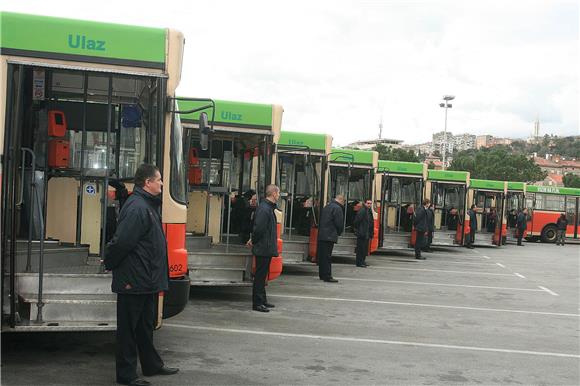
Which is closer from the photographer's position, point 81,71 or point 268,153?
point 81,71

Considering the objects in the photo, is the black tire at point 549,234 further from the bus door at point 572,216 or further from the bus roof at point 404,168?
the bus roof at point 404,168

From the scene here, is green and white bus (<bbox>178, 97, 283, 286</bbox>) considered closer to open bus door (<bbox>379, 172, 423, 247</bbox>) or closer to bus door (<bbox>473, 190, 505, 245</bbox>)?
open bus door (<bbox>379, 172, 423, 247</bbox>)

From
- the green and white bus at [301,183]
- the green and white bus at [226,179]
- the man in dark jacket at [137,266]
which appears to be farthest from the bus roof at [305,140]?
the man in dark jacket at [137,266]

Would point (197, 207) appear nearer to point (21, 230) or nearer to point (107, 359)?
point (21, 230)

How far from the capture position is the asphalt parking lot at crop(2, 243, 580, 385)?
6.54m

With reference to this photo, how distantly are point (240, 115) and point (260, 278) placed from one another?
8.62ft

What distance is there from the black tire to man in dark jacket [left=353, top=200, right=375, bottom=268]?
20.7 metres

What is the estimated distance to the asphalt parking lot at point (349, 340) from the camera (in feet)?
21.4

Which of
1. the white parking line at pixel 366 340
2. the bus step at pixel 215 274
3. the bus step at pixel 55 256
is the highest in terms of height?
the bus step at pixel 55 256

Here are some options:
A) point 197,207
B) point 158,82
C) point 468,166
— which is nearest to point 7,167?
point 158,82

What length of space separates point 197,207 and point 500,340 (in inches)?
225

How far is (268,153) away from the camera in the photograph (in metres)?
10.7

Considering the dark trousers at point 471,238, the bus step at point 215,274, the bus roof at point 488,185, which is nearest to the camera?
the bus step at point 215,274

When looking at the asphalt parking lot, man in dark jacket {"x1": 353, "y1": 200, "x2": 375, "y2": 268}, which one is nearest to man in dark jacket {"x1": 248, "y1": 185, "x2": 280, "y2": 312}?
the asphalt parking lot
